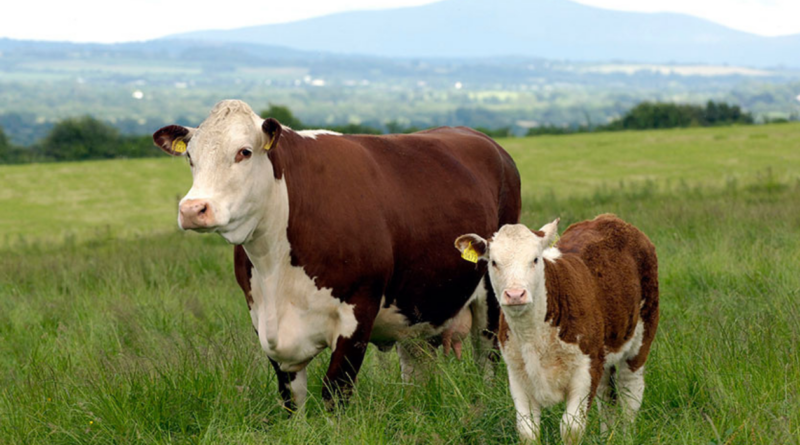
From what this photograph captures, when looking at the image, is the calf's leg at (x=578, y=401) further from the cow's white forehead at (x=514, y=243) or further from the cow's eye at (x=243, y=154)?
the cow's eye at (x=243, y=154)

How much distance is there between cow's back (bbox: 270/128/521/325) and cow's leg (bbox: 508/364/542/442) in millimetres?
1054

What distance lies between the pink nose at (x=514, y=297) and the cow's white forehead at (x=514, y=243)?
31cm

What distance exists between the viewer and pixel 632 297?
5184mm

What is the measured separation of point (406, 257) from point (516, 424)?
4.38 feet

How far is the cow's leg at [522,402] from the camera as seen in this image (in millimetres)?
4531

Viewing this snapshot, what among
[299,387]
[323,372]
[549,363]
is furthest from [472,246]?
[323,372]

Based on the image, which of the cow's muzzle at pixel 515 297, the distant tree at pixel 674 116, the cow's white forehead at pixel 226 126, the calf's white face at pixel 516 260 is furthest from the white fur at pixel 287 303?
the distant tree at pixel 674 116

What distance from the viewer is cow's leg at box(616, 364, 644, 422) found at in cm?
509

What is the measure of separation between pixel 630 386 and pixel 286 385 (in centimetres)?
211

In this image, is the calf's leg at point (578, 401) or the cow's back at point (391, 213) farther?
the cow's back at point (391, 213)

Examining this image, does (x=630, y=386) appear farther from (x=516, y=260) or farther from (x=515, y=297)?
(x=515, y=297)

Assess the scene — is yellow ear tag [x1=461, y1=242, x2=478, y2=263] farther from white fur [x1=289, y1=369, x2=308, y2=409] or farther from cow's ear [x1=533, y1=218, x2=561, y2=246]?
white fur [x1=289, y1=369, x2=308, y2=409]

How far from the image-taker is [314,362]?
5945 millimetres

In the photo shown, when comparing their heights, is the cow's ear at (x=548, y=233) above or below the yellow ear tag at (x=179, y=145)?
below
